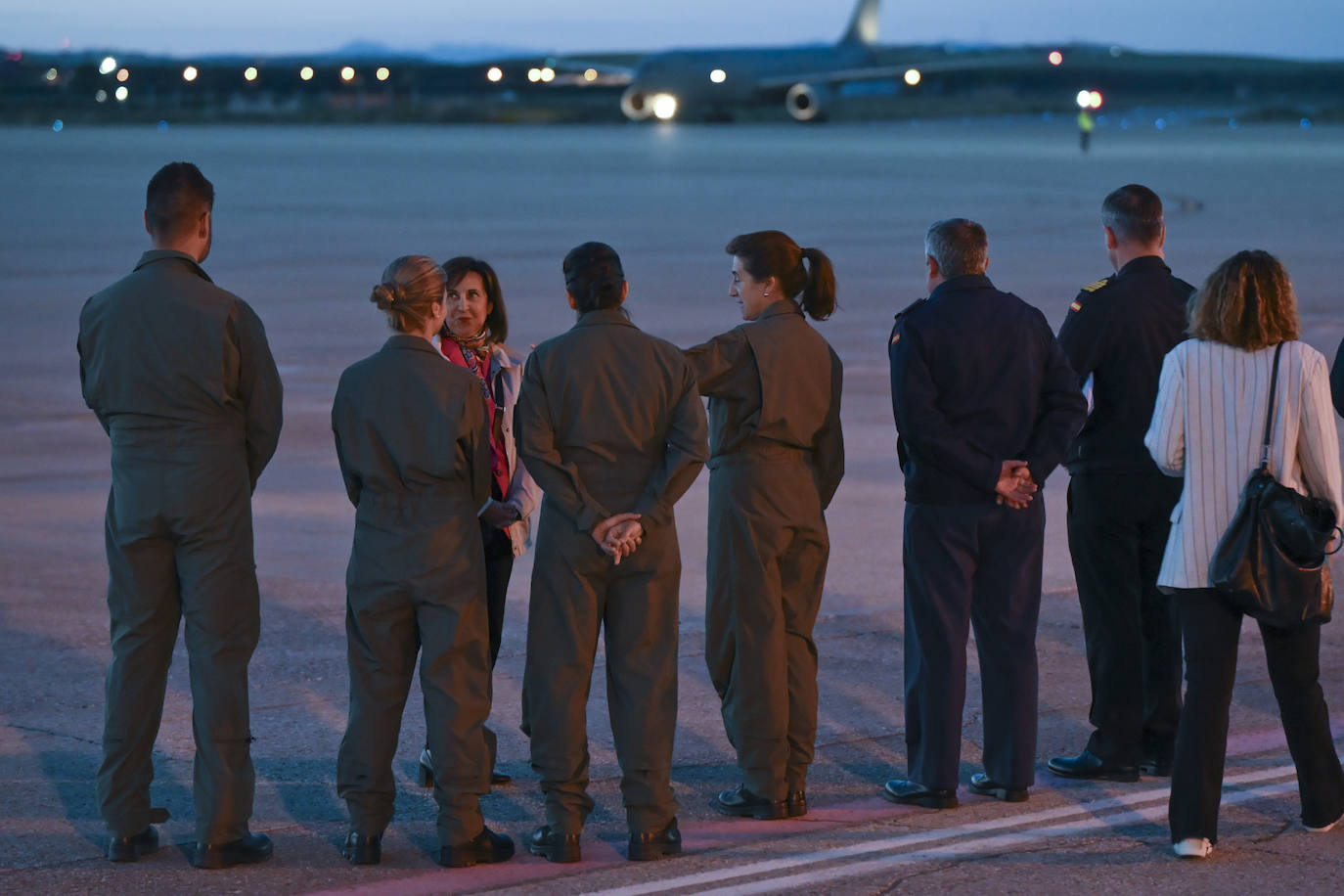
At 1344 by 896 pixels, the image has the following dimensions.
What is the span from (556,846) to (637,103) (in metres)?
71.3

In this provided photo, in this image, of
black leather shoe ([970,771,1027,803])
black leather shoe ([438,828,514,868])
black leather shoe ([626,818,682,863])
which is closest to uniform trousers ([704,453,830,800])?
black leather shoe ([626,818,682,863])

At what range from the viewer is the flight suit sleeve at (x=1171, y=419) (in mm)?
4867

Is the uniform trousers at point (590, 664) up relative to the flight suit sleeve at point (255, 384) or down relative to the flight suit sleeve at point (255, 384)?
down

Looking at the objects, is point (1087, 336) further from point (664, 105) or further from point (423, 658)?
point (664, 105)

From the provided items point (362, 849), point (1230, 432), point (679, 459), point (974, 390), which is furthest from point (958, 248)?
point (362, 849)

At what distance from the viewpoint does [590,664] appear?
4883 mm

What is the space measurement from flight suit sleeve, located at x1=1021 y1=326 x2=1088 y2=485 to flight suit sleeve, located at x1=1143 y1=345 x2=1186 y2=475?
384mm

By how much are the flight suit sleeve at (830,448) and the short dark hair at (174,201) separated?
1.99 metres

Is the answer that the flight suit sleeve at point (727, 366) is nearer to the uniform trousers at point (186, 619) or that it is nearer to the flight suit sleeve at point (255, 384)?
the flight suit sleeve at point (255, 384)

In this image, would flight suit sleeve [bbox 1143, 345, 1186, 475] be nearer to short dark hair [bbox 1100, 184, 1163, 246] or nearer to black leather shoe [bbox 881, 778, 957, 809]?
short dark hair [bbox 1100, 184, 1163, 246]

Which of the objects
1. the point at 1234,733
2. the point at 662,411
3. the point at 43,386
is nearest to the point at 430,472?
the point at 662,411

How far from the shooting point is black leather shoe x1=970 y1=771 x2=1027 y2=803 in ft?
17.5

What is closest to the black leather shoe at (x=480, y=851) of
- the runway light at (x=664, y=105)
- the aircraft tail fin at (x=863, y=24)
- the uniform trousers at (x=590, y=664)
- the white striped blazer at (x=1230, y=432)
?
the uniform trousers at (x=590, y=664)

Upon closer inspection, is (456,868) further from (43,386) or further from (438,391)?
(43,386)
